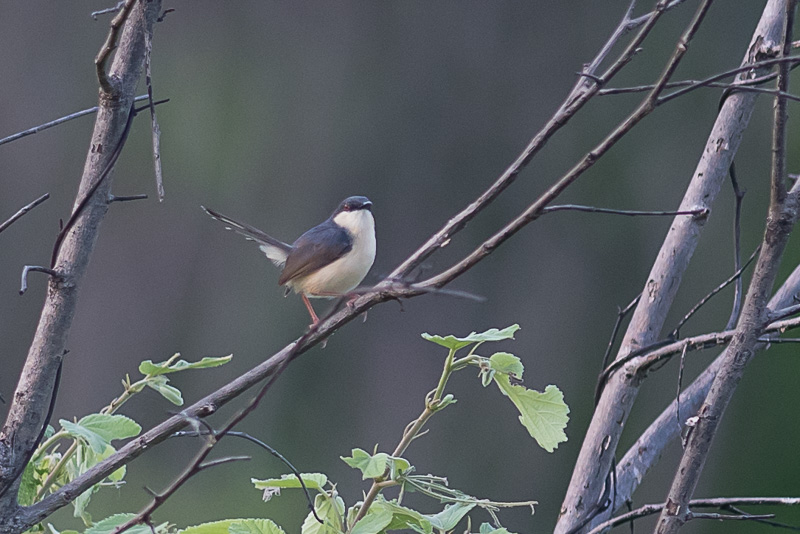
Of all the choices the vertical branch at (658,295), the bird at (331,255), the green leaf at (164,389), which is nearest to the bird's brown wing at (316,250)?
the bird at (331,255)

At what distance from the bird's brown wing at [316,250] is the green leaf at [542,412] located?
1097 millimetres

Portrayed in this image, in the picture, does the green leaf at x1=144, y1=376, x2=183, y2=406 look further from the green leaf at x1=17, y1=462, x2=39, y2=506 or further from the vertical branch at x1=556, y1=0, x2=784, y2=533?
the vertical branch at x1=556, y1=0, x2=784, y2=533

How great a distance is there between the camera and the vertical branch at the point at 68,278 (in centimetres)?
61

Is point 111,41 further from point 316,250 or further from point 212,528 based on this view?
point 316,250

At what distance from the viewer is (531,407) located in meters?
0.72

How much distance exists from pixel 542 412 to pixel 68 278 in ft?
1.41

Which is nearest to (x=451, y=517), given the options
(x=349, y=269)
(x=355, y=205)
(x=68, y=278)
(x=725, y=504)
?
(x=725, y=504)

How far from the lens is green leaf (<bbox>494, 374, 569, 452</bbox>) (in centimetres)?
71

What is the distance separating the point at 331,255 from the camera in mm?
1778

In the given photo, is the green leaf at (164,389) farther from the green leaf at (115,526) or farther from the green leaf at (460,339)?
the green leaf at (460,339)

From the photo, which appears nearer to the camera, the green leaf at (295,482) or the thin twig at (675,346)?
the green leaf at (295,482)

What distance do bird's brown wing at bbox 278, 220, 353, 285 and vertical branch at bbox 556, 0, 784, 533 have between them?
947 mm

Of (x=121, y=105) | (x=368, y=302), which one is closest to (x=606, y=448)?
(x=368, y=302)

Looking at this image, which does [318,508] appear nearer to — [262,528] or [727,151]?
[262,528]
